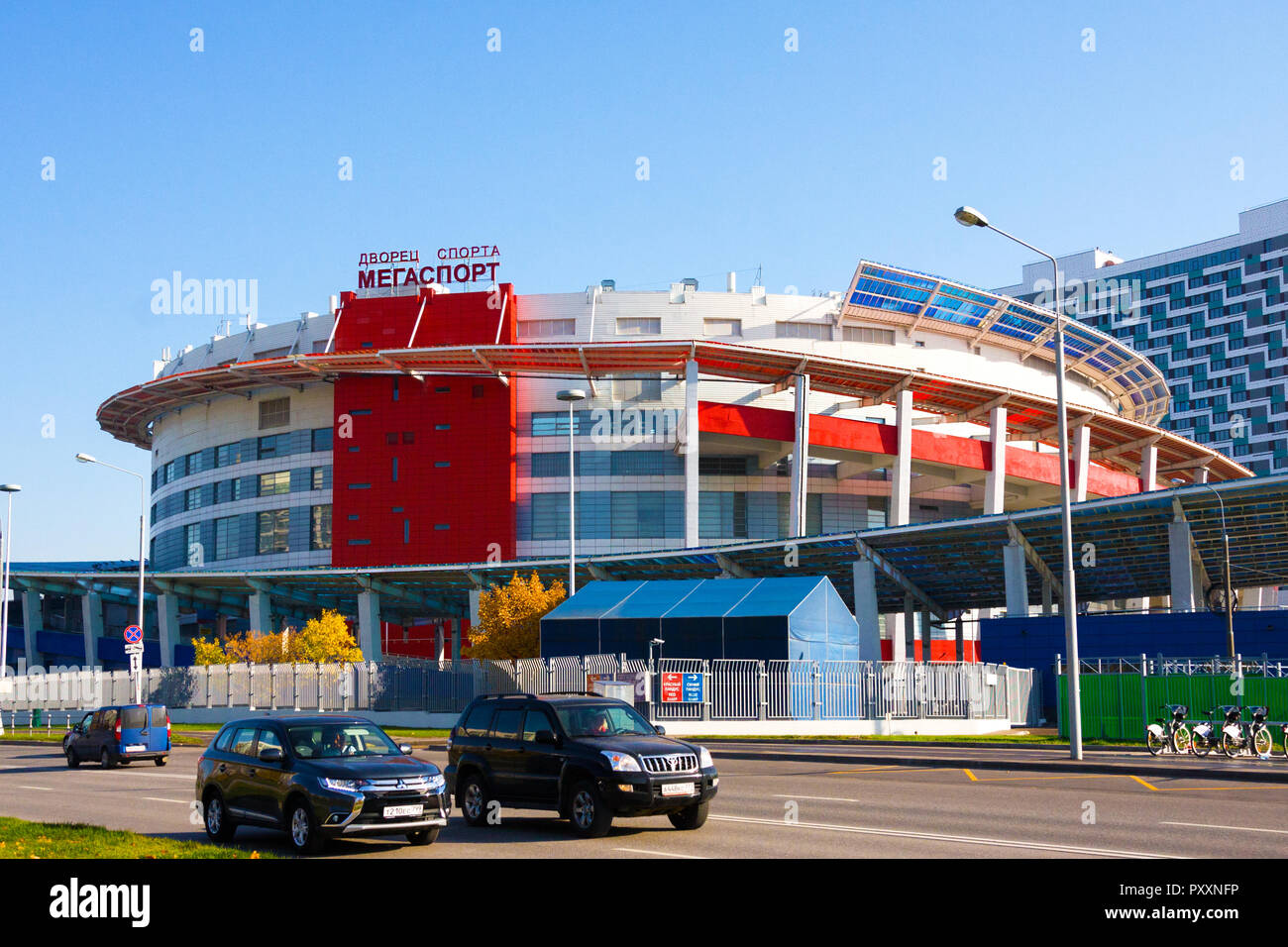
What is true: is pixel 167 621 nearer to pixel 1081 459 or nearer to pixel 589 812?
pixel 1081 459

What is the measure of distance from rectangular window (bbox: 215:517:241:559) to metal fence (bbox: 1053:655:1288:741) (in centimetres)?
6013

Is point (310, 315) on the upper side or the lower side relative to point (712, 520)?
upper

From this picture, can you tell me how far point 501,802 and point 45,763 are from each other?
76.7 feet

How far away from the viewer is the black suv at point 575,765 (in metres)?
14.8

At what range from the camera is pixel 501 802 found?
16.3 meters

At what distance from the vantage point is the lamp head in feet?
91.6

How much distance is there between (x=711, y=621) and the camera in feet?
141

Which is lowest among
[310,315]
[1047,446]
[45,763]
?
[45,763]

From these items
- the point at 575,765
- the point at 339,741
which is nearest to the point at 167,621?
the point at 339,741

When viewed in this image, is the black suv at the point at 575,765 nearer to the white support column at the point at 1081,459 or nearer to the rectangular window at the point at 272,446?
the white support column at the point at 1081,459

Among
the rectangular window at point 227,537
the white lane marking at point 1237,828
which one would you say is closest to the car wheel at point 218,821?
the white lane marking at point 1237,828

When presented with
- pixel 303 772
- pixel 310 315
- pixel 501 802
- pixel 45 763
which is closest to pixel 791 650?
pixel 45 763

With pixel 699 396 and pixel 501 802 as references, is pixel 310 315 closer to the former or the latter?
pixel 699 396
